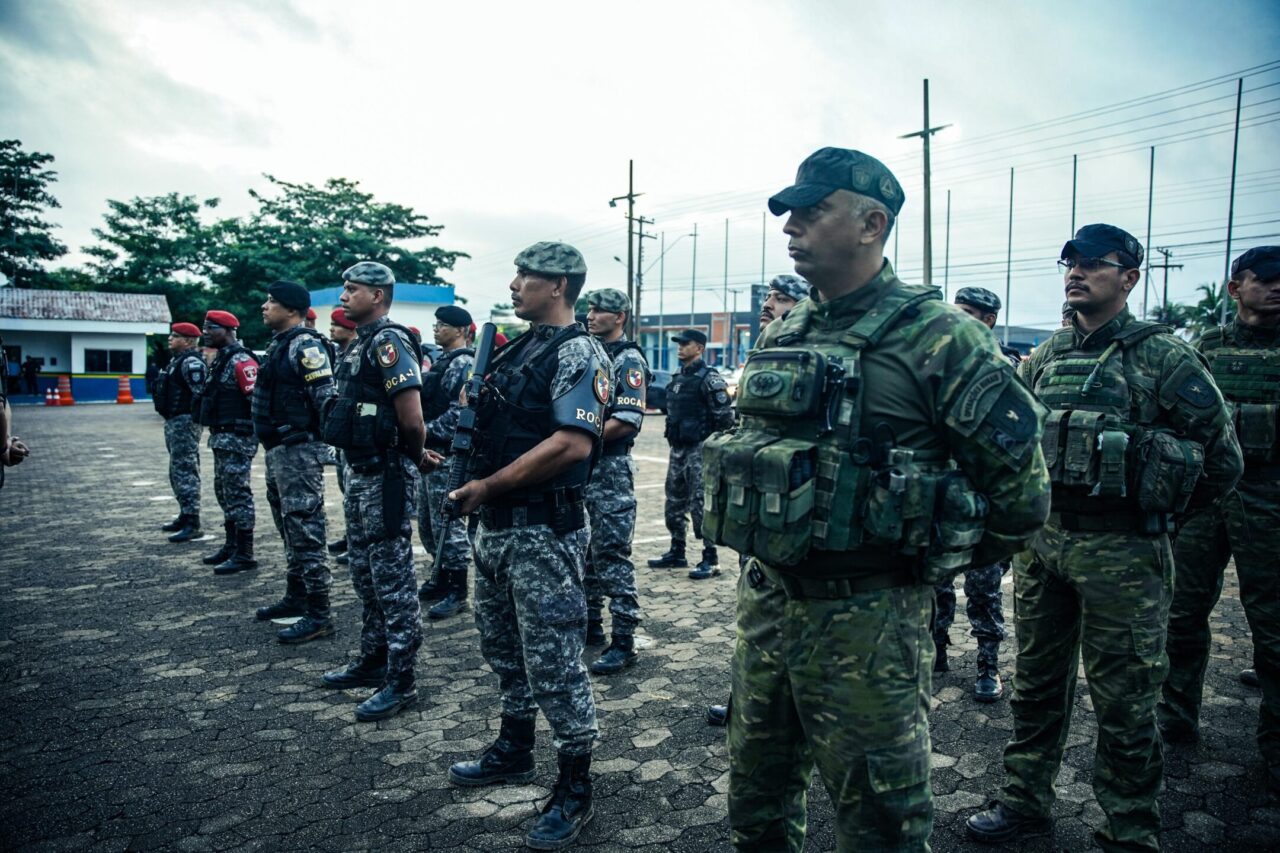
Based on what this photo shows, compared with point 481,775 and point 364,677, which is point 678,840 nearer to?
point 481,775

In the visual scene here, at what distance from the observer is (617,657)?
4672mm

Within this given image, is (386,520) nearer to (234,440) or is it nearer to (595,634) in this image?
(595,634)

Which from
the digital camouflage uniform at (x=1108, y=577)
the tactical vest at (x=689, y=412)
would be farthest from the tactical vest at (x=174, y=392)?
the digital camouflage uniform at (x=1108, y=577)

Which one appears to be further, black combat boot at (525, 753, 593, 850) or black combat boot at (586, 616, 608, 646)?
black combat boot at (586, 616, 608, 646)

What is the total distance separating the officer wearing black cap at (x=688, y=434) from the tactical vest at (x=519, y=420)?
3.89 metres

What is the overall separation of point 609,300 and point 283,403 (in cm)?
241

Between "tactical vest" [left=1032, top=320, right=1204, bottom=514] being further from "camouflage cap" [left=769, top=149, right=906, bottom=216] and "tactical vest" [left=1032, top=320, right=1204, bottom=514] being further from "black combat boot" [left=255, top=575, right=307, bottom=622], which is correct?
"black combat boot" [left=255, top=575, right=307, bottom=622]

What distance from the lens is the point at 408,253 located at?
140 feet

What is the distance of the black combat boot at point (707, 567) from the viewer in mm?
6766

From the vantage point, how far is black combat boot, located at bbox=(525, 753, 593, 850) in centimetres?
288

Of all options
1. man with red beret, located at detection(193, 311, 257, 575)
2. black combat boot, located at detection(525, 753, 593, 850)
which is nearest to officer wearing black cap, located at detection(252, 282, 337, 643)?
man with red beret, located at detection(193, 311, 257, 575)

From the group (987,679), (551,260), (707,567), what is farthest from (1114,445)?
(707,567)

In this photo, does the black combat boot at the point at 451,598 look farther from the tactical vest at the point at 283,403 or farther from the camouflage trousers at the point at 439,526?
the tactical vest at the point at 283,403

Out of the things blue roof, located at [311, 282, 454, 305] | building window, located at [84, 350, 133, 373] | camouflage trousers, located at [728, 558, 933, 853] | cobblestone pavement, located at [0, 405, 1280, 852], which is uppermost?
blue roof, located at [311, 282, 454, 305]
